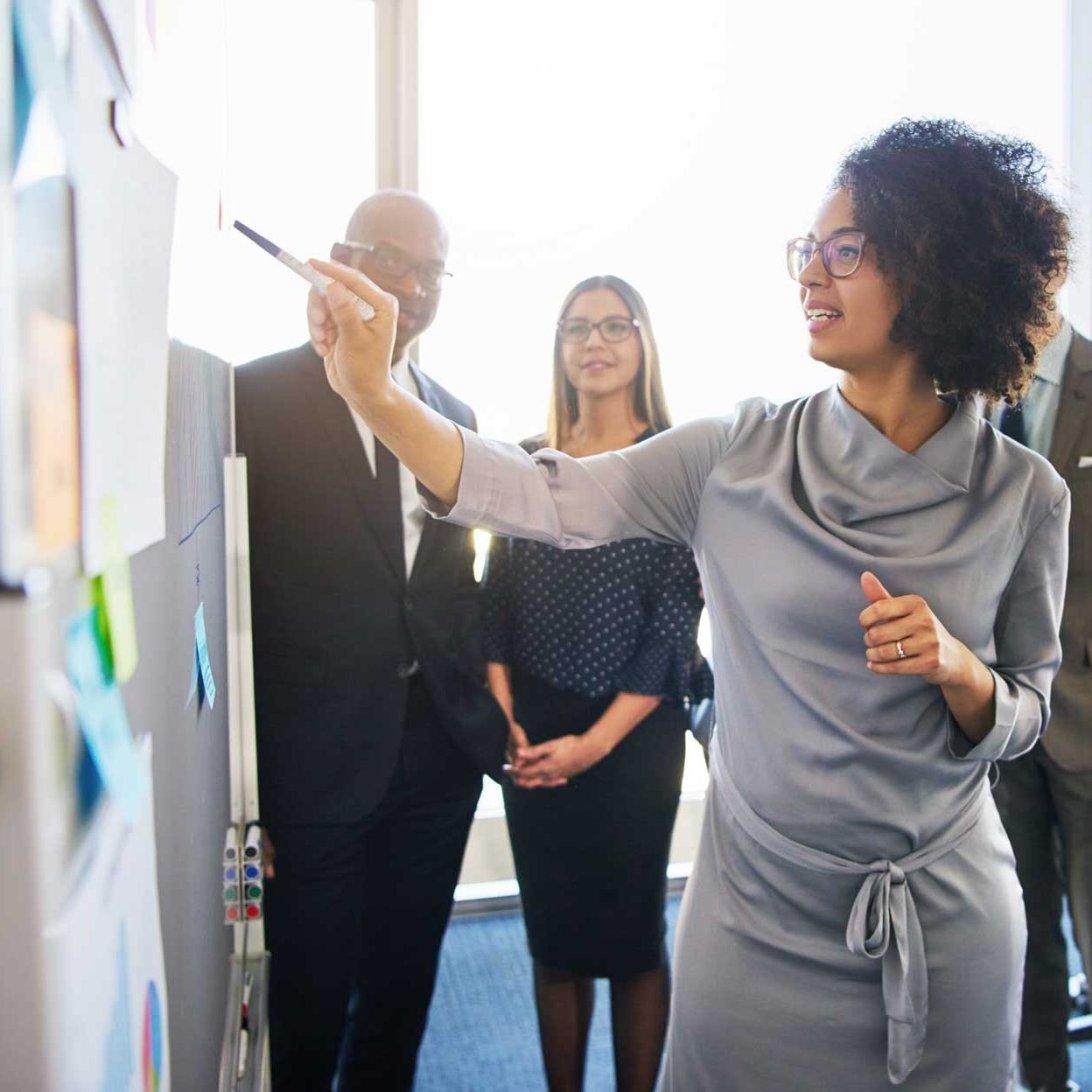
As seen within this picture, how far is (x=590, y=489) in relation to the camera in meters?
1.04

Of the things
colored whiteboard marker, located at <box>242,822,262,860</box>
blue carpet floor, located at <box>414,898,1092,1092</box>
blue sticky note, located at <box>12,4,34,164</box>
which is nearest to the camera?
blue sticky note, located at <box>12,4,34,164</box>

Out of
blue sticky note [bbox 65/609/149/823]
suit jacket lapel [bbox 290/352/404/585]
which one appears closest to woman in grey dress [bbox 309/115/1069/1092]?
suit jacket lapel [bbox 290/352/404/585]

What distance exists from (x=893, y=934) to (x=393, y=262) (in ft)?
3.83

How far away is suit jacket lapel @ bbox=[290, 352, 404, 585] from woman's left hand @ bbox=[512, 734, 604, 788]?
0.41 meters

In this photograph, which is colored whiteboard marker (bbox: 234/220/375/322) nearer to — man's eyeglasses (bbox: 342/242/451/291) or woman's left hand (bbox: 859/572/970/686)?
woman's left hand (bbox: 859/572/970/686)

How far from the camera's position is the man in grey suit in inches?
72.0

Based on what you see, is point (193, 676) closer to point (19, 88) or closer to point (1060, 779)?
point (19, 88)

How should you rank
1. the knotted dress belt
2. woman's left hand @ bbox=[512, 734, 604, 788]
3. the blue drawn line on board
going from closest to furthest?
the blue drawn line on board → the knotted dress belt → woman's left hand @ bbox=[512, 734, 604, 788]

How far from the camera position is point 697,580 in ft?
5.71

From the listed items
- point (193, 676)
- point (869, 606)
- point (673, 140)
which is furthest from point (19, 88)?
point (673, 140)

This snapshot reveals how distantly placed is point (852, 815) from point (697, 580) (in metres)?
0.73

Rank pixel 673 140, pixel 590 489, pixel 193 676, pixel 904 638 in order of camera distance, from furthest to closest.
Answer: pixel 673 140 < pixel 590 489 < pixel 904 638 < pixel 193 676

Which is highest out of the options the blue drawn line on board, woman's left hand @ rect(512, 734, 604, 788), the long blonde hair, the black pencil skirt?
the long blonde hair

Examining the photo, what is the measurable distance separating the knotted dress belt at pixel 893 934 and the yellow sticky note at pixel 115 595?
2.72ft
